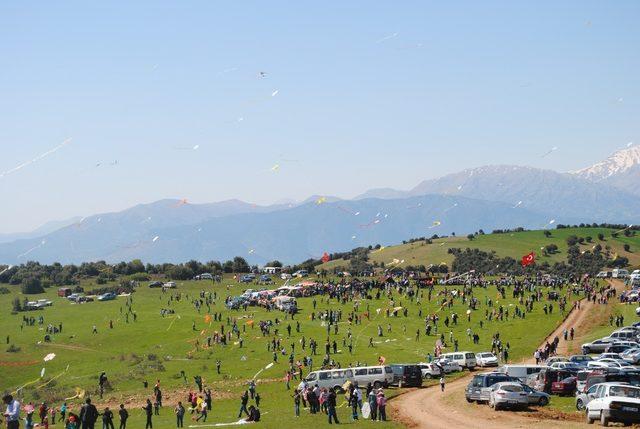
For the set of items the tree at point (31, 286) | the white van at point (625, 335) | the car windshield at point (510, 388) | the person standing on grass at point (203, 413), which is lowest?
the person standing on grass at point (203, 413)

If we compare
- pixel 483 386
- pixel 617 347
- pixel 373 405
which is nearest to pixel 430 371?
pixel 617 347

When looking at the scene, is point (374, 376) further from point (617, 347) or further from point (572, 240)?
point (572, 240)

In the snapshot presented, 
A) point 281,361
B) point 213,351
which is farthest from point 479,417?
point 213,351

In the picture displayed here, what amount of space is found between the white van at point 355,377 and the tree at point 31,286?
9807 centimetres

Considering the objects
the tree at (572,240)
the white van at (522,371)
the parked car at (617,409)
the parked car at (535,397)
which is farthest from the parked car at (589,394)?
the tree at (572,240)

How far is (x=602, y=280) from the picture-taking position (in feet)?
404

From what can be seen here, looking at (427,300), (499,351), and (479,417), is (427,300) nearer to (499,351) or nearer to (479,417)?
(499,351)

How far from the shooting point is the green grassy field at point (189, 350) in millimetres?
61125

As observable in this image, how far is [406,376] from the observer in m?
53.3

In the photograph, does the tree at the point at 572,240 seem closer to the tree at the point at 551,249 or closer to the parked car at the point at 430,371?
the tree at the point at 551,249

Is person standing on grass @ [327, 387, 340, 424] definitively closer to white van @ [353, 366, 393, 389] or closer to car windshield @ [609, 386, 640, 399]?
car windshield @ [609, 386, 640, 399]

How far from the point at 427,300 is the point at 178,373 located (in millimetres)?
39994

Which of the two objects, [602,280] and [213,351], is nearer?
[213,351]

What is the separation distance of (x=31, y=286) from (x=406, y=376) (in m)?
102
